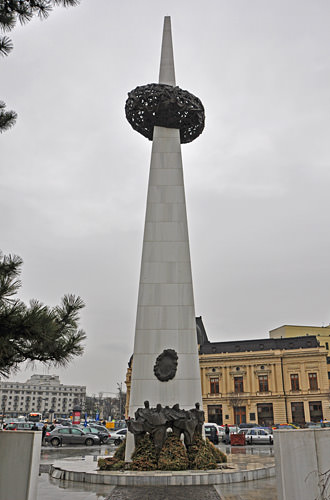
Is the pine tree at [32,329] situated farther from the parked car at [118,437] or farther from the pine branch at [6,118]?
the parked car at [118,437]

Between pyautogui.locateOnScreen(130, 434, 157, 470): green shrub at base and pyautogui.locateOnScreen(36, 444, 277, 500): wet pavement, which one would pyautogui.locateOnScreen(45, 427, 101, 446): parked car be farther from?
pyautogui.locateOnScreen(36, 444, 277, 500): wet pavement

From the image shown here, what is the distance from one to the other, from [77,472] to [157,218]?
980 cm

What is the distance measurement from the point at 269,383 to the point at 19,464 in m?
54.6

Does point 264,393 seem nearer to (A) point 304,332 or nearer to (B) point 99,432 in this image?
(A) point 304,332

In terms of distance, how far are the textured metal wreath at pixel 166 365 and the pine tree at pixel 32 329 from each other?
860 centimetres

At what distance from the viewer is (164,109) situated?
19.0 meters

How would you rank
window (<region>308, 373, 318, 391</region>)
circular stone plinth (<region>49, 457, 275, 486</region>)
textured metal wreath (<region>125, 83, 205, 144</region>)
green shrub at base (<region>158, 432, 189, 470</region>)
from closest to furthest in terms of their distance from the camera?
circular stone plinth (<region>49, 457, 275, 486</region>)
green shrub at base (<region>158, 432, 189, 470</region>)
textured metal wreath (<region>125, 83, 205, 144</region>)
window (<region>308, 373, 318, 391</region>)

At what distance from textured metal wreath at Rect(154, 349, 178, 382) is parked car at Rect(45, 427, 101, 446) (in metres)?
19.7

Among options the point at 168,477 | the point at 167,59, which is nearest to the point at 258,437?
the point at 168,477

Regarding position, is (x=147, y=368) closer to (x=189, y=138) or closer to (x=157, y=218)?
(x=157, y=218)

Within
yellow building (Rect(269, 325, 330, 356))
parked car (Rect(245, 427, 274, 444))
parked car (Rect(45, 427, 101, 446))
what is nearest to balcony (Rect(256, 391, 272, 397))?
yellow building (Rect(269, 325, 330, 356))

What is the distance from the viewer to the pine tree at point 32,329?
6.57 meters

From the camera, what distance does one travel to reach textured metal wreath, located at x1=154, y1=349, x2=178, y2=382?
1585 centimetres

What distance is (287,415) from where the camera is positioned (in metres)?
54.6
